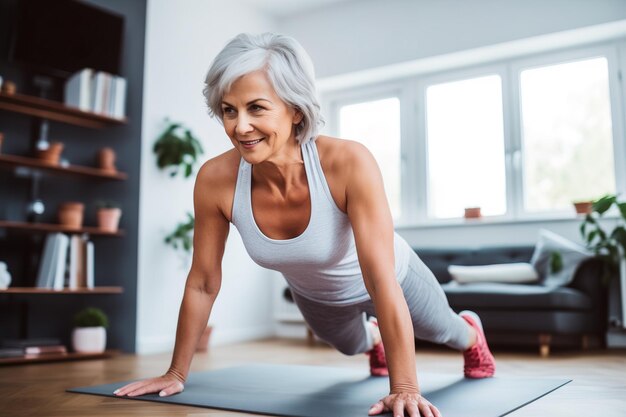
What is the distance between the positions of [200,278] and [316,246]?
0.39m

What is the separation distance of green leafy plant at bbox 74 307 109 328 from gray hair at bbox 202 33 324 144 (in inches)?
87.7

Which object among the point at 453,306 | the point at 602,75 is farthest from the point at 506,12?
the point at 453,306

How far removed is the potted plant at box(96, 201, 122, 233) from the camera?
11.4ft

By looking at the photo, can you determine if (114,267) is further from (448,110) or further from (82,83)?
(448,110)

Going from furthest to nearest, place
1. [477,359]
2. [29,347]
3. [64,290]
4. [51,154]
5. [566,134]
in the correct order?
[566,134], [51,154], [64,290], [29,347], [477,359]

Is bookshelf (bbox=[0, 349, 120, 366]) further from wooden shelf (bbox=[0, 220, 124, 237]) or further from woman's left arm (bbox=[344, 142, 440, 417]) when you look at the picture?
woman's left arm (bbox=[344, 142, 440, 417])

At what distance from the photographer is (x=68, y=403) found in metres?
1.71

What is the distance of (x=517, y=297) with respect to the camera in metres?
3.42

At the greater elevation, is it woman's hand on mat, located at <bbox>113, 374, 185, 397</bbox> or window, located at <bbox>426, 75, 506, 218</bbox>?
window, located at <bbox>426, 75, 506, 218</bbox>

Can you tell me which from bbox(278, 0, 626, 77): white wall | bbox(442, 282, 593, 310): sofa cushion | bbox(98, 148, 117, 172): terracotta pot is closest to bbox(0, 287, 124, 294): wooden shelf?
bbox(98, 148, 117, 172): terracotta pot

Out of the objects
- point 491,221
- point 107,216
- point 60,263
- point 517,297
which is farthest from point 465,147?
point 60,263

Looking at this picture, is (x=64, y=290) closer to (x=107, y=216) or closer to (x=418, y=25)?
(x=107, y=216)

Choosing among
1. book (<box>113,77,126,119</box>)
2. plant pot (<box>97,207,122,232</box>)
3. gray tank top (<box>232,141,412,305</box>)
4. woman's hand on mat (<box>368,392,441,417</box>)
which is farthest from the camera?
book (<box>113,77,126,119</box>)

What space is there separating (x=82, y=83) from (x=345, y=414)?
2.73m
